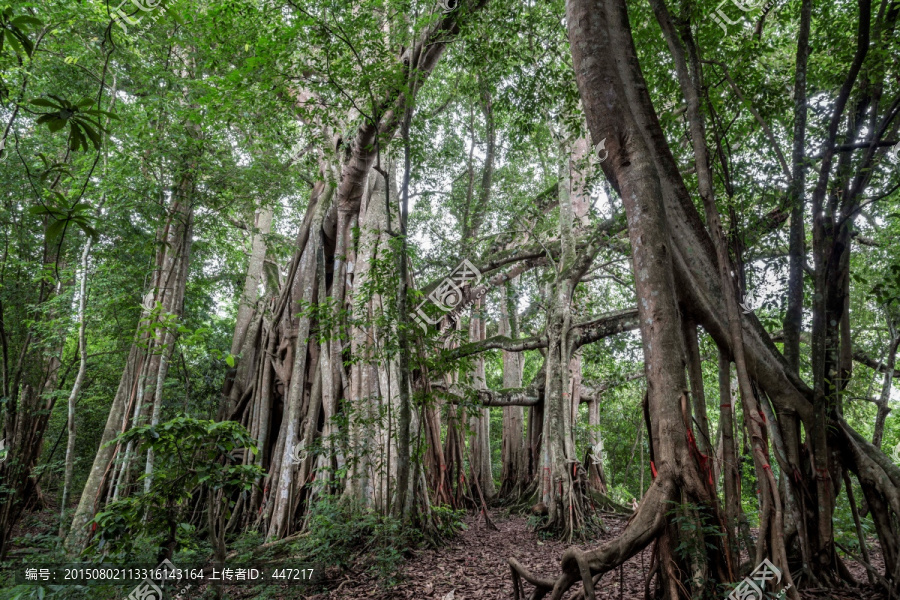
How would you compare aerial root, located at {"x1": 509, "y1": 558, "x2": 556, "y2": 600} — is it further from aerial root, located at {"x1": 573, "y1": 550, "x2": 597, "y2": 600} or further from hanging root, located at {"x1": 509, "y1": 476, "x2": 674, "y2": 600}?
aerial root, located at {"x1": 573, "y1": 550, "x2": 597, "y2": 600}

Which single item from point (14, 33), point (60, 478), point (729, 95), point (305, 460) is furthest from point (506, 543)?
point (60, 478)

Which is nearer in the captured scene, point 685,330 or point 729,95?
point 685,330

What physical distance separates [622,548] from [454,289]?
4580 millimetres

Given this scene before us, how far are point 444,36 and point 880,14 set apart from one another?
370cm

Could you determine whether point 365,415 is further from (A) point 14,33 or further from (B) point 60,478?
(B) point 60,478

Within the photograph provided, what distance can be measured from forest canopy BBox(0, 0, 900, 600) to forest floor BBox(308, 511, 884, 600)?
6 cm

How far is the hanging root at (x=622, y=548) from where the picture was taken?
261cm

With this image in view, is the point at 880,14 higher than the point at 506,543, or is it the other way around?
the point at 880,14

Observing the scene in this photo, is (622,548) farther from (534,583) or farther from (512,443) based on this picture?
(512,443)

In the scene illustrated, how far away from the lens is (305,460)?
6645mm

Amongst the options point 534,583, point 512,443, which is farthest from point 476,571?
point 512,443

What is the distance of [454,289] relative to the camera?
690 centimetres

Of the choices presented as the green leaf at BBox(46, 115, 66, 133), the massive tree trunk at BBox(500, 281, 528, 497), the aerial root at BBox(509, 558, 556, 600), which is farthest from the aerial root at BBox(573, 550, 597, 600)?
the massive tree trunk at BBox(500, 281, 528, 497)

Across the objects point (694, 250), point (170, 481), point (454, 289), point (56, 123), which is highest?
point (454, 289)
